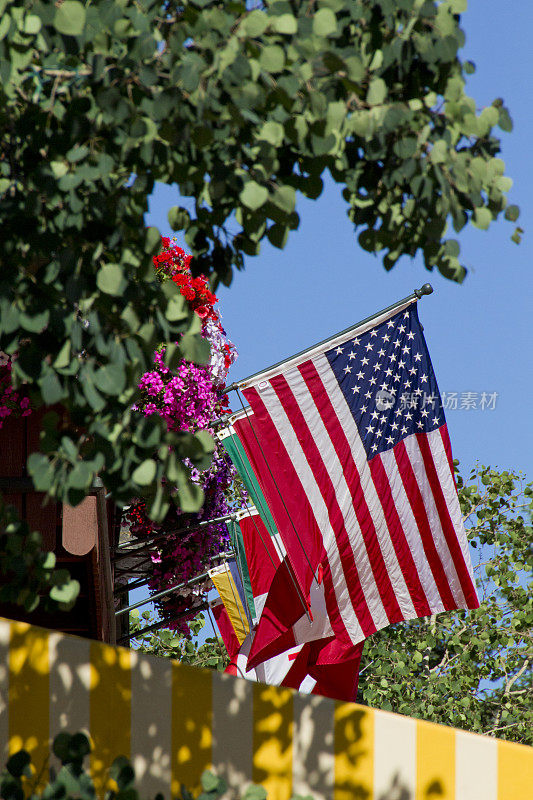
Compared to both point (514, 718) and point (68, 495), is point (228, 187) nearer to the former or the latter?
point (68, 495)

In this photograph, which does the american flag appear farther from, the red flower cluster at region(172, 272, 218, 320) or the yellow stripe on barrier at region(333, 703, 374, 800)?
the yellow stripe on barrier at region(333, 703, 374, 800)

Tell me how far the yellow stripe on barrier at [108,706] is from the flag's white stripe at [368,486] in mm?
3256

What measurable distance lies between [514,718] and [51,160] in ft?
37.5

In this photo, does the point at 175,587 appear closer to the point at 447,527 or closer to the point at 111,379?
the point at 447,527

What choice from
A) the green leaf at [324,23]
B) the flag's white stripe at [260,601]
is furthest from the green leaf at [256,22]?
the flag's white stripe at [260,601]

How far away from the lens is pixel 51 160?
293cm

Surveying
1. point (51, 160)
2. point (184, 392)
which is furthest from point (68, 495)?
point (184, 392)

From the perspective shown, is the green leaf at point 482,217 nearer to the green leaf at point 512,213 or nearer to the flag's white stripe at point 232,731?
the green leaf at point 512,213

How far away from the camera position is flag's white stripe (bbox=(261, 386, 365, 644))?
7590 millimetres

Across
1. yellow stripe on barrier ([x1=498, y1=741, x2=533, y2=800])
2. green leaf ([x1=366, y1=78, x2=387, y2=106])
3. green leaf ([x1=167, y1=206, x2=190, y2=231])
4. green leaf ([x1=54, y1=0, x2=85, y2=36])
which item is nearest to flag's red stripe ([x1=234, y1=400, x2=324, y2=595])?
yellow stripe on barrier ([x1=498, y1=741, x2=533, y2=800])

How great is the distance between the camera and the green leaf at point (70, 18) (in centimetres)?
268

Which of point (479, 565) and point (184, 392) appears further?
point (479, 565)

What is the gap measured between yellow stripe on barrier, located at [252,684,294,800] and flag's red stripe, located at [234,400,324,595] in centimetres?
260

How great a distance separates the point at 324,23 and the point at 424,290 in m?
5.57
